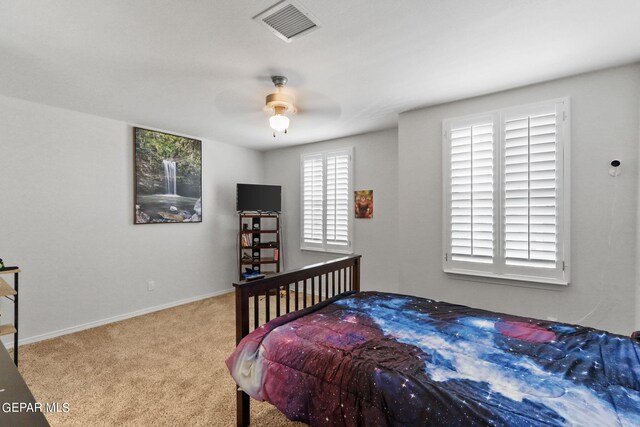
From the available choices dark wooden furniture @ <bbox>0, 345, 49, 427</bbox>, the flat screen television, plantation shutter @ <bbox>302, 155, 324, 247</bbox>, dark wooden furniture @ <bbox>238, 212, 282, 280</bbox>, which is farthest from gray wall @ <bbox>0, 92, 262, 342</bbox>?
dark wooden furniture @ <bbox>0, 345, 49, 427</bbox>

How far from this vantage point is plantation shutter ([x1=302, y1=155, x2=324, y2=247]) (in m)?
4.84

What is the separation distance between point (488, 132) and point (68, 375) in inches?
166

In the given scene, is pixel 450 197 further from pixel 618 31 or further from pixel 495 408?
pixel 495 408

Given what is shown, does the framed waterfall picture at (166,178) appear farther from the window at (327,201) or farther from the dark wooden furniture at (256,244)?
the window at (327,201)

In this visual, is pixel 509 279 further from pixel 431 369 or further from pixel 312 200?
pixel 312 200

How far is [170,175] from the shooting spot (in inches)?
167

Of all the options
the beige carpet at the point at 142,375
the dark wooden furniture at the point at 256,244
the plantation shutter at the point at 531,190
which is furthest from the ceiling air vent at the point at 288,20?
the dark wooden furniture at the point at 256,244

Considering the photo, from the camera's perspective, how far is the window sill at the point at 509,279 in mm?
2652

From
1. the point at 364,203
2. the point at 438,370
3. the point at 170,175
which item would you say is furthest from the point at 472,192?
the point at 170,175

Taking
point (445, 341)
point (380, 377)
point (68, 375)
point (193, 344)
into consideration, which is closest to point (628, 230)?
point (445, 341)

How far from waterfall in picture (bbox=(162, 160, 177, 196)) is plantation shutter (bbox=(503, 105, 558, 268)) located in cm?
402

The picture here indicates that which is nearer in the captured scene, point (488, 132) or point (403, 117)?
point (488, 132)

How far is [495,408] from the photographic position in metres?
1.12

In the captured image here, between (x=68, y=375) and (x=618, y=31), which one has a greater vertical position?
(x=618, y=31)
